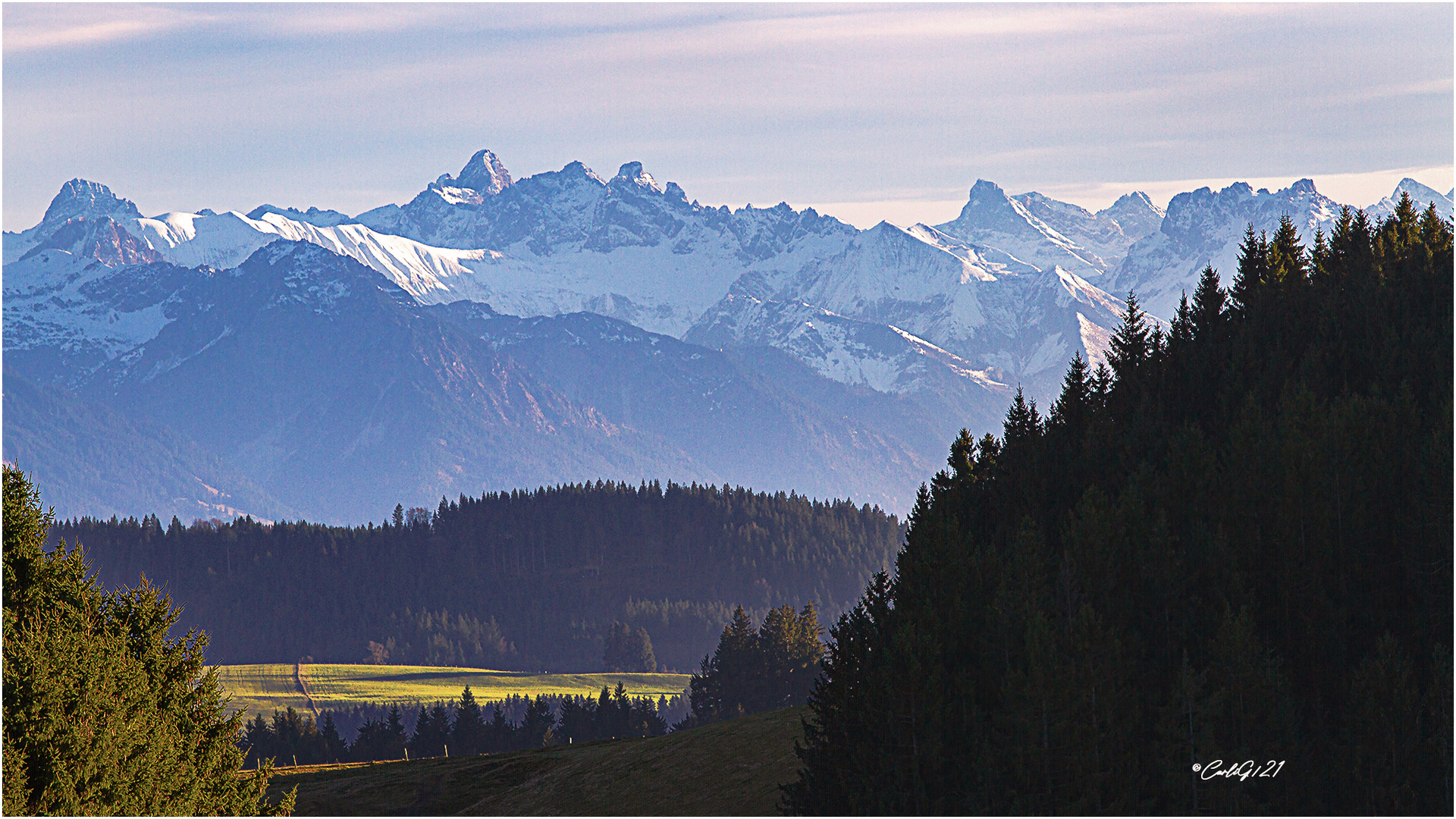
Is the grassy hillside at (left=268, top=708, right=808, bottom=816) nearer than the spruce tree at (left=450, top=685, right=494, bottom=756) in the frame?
Yes

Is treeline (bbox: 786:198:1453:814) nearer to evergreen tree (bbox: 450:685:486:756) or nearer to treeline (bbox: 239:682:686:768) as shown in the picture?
treeline (bbox: 239:682:686:768)

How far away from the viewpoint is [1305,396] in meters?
61.8

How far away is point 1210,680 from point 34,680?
40.5m

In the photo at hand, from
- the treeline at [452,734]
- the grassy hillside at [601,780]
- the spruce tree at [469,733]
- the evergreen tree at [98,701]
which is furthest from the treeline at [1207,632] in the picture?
the spruce tree at [469,733]

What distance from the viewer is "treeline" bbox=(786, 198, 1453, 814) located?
5094cm

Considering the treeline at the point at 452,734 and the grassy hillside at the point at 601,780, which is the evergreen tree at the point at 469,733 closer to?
the treeline at the point at 452,734

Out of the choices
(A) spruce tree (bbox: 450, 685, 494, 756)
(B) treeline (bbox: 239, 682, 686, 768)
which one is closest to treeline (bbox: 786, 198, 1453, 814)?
(B) treeline (bbox: 239, 682, 686, 768)

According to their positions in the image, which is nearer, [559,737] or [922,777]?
[922,777]

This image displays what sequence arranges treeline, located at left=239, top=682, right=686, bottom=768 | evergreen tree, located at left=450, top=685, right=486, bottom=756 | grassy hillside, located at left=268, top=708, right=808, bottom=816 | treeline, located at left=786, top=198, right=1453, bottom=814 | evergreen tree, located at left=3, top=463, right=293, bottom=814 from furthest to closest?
1. evergreen tree, located at left=450, top=685, right=486, bottom=756
2. treeline, located at left=239, top=682, right=686, bottom=768
3. grassy hillside, located at left=268, top=708, right=808, bottom=816
4. treeline, located at left=786, top=198, right=1453, bottom=814
5. evergreen tree, located at left=3, top=463, right=293, bottom=814

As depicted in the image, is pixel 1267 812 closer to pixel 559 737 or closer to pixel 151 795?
pixel 151 795

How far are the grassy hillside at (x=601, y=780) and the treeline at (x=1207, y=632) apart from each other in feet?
20.6

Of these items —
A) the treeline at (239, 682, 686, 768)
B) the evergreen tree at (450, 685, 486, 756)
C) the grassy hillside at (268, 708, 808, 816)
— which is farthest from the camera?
the evergreen tree at (450, 685, 486, 756)

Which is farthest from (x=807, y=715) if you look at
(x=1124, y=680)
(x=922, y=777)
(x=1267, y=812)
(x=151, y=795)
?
(x=151, y=795)

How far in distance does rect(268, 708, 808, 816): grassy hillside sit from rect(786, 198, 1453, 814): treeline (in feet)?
20.6
